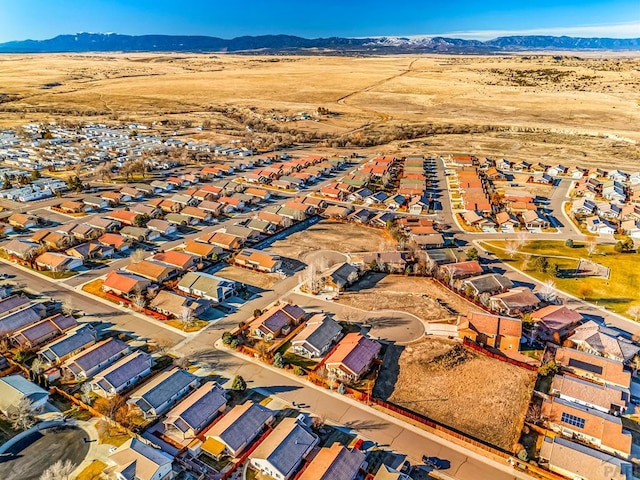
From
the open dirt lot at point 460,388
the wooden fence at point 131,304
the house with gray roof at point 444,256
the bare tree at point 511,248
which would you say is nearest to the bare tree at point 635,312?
the bare tree at point 511,248

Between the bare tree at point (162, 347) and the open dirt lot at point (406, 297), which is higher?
the open dirt lot at point (406, 297)

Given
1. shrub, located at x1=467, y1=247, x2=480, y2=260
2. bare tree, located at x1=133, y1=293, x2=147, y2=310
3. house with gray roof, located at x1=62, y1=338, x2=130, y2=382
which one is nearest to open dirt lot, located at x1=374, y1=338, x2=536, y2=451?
shrub, located at x1=467, y1=247, x2=480, y2=260

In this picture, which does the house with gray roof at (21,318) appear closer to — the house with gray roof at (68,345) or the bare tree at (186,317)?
the house with gray roof at (68,345)

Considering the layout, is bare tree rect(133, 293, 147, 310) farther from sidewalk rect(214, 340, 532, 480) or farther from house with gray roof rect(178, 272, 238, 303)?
sidewalk rect(214, 340, 532, 480)

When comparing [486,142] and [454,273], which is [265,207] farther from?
[486,142]

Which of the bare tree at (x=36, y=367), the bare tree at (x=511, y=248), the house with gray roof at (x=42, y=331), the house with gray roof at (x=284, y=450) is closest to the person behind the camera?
the house with gray roof at (x=284, y=450)

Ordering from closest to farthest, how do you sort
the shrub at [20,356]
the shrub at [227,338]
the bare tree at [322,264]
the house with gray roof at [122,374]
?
the house with gray roof at [122,374] < the shrub at [20,356] < the shrub at [227,338] < the bare tree at [322,264]
